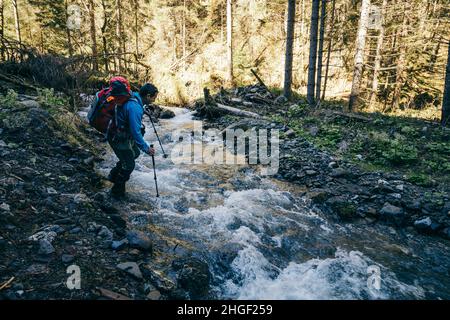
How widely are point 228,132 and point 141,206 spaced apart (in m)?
6.40

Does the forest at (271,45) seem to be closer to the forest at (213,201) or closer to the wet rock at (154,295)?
the forest at (213,201)

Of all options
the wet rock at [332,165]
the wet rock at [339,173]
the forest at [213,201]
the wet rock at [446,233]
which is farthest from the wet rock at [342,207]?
the wet rock at [446,233]

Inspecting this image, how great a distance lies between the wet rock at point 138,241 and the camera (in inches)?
178

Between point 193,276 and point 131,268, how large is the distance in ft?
2.79

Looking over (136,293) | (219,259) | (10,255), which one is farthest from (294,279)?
(10,255)

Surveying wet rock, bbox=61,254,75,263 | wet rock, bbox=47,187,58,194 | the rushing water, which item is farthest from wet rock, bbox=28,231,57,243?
the rushing water

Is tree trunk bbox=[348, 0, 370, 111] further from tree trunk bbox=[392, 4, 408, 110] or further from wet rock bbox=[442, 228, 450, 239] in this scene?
wet rock bbox=[442, 228, 450, 239]

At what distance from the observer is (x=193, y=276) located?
13.8ft

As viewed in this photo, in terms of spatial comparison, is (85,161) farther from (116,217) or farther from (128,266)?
(128,266)

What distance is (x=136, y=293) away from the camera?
3.63 meters

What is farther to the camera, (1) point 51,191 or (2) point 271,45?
(2) point 271,45

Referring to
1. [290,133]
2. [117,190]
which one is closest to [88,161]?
[117,190]

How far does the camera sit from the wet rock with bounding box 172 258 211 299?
409 cm

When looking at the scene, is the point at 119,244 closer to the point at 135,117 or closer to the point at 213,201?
the point at 135,117
